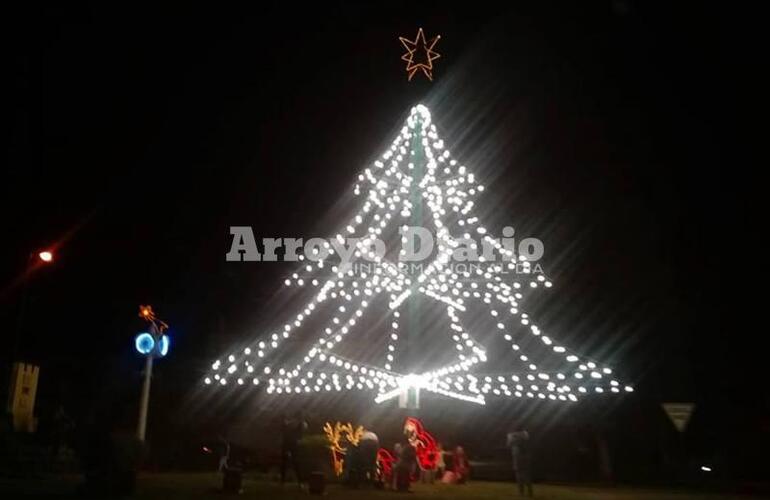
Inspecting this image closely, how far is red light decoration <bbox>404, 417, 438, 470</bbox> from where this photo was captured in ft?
46.4

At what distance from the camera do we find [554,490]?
45.2 ft

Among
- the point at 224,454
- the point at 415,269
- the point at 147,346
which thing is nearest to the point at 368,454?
the point at 224,454

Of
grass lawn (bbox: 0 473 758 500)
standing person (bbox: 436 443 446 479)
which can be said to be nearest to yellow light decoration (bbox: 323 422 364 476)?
grass lawn (bbox: 0 473 758 500)

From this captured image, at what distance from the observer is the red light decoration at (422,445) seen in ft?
46.4

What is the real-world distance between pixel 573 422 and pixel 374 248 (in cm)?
724

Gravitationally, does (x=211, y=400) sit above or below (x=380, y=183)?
below

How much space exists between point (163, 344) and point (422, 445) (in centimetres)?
522

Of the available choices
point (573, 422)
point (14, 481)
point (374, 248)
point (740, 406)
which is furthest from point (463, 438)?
point (14, 481)

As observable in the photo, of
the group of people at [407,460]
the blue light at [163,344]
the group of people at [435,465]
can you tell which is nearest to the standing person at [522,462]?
the group of people at [407,460]

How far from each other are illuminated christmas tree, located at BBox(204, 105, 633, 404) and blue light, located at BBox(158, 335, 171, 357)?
2.86 m

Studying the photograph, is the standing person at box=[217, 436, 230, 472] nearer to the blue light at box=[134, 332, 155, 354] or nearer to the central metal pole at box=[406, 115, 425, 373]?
the blue light at box=[134, 332, 155, 354]

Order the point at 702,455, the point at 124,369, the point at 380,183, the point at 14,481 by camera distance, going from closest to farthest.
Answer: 1. the point at 14,481
2. the point at 380,183
3. the point at 702,455
4. the point at 124,369

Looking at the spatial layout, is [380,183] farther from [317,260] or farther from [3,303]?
[3,303]

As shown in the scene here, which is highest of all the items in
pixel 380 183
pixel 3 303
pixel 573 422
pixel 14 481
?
pixel 380 183
